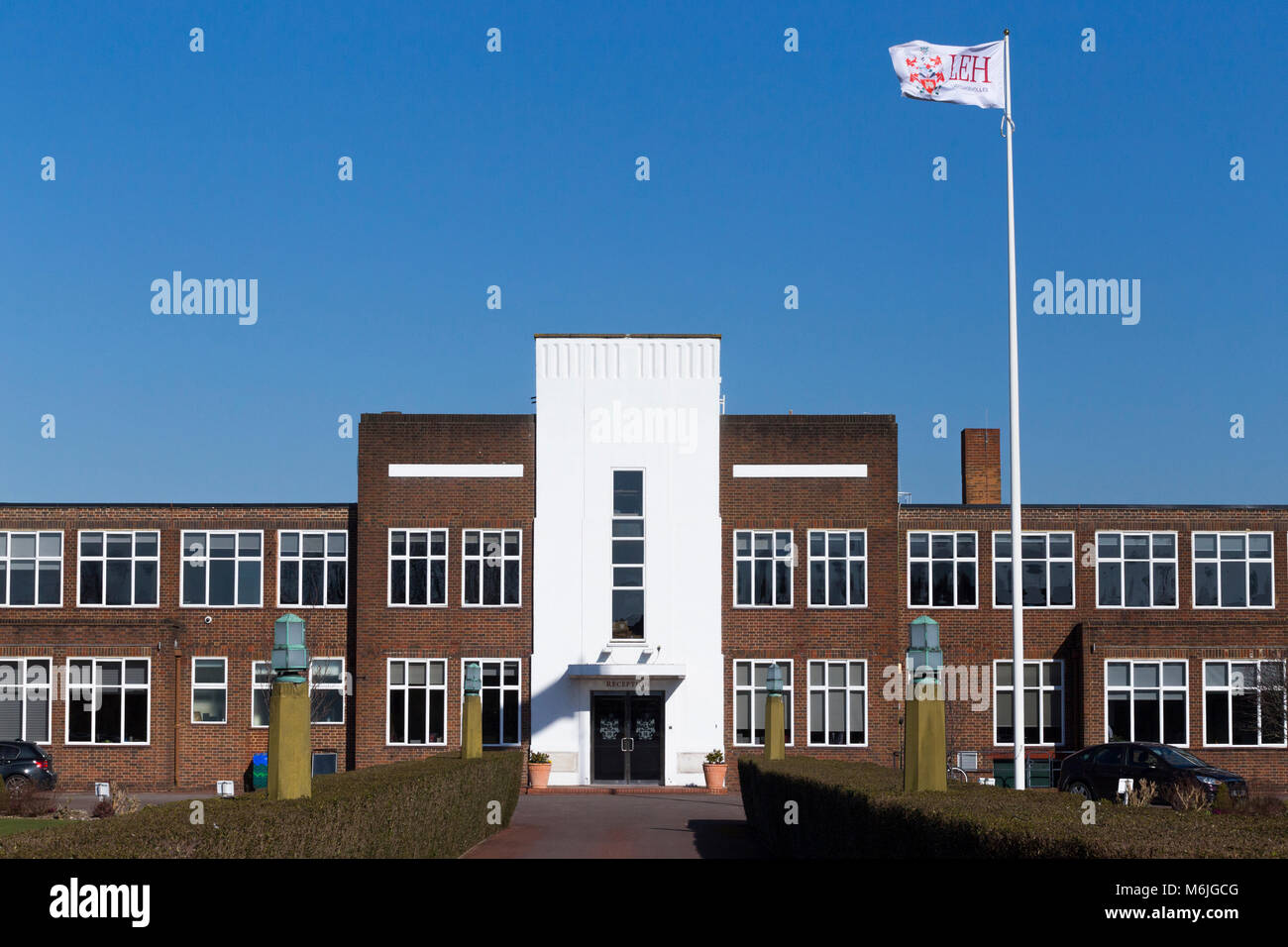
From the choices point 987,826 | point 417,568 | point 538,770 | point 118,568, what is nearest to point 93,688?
point 118,568

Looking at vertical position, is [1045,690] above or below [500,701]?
above

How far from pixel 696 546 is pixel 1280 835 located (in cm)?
2556

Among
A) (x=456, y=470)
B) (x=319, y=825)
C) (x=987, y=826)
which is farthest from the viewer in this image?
(x=456, y=470)

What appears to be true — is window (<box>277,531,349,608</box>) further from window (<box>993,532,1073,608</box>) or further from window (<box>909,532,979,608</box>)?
window (<box>993,532,1073,608</box>)

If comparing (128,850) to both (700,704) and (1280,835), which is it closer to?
(1280,835)

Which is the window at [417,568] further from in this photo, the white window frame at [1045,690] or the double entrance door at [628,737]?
the white window frame at [1045,690]

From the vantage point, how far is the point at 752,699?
35.0m

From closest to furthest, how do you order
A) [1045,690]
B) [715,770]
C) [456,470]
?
[715,770]
[456,470]
[1045,690]

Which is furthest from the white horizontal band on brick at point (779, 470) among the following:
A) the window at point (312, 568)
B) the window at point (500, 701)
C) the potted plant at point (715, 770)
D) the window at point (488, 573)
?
the window at point (312, 568)

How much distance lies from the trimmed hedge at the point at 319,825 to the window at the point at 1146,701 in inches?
757

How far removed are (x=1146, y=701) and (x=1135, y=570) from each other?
3.23 meters

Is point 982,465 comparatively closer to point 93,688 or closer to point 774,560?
point 774,560

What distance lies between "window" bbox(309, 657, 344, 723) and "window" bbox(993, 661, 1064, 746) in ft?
52.4

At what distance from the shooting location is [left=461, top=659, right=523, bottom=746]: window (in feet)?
115
